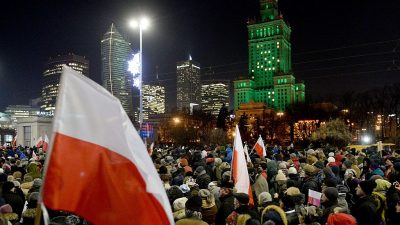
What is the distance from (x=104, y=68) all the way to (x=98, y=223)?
2925 inches

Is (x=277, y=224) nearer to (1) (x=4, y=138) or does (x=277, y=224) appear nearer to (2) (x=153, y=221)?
(2) (x=153, y=221)

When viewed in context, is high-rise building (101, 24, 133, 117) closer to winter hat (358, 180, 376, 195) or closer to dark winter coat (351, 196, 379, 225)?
winter hat (358, 180, 376, 195)

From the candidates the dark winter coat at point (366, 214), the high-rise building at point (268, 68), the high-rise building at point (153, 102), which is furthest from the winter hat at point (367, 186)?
the high-rise building at point (268, 68)

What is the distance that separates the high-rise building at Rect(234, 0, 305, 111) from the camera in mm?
140750

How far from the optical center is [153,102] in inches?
5300

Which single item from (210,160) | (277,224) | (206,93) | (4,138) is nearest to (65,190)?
(277,224)

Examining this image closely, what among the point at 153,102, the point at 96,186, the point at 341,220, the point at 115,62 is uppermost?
the point at 115,62

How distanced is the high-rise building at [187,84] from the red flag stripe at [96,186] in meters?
143

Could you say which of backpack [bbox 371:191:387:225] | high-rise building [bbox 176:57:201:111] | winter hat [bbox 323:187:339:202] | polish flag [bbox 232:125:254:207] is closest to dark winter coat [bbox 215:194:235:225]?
polish flag [bbox 232:125:254:207]

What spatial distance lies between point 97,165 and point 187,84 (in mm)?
145279

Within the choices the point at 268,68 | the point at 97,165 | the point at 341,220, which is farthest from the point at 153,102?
the point at 97,165

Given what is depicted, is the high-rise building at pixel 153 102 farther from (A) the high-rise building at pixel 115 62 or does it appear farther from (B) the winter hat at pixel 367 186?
(B) the winter hat at pixel 367 186

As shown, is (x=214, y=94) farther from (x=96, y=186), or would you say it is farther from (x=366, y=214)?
(x=96, y=186)

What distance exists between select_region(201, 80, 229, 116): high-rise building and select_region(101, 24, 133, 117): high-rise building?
84855 millimetres
